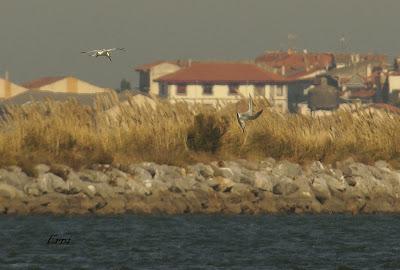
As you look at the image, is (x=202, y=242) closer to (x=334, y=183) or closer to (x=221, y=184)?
(x=221, y=184)

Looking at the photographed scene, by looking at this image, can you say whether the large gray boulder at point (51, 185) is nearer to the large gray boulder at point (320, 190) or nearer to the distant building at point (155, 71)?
the large gray boulder at point (320, 190)

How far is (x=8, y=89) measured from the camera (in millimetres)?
108375

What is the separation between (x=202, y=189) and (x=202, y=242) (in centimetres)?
688

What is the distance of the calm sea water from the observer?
2752cm

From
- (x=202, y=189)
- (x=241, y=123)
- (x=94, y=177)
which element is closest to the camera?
(x=94, y=177)

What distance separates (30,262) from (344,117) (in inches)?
770

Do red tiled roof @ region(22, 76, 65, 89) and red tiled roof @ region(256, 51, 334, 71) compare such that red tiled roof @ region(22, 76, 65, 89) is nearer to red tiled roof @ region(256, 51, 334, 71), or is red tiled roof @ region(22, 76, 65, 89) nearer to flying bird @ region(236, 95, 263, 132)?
red tiled roof @ region(256, 51, 334, 71)

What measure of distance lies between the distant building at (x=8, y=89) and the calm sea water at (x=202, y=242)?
72.7 m

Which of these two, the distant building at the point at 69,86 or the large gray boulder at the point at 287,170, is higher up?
the large gray boulder at the point at 287,170

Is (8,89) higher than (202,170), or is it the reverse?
(202,170)

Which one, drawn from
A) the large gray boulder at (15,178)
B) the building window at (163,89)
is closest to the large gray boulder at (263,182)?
the large gray boulder at (15,178)

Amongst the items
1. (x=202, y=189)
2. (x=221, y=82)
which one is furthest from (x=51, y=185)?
(x=221, y=82)

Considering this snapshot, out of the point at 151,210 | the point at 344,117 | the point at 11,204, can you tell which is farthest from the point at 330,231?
the point at 344,117

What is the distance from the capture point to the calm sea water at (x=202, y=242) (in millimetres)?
27516
